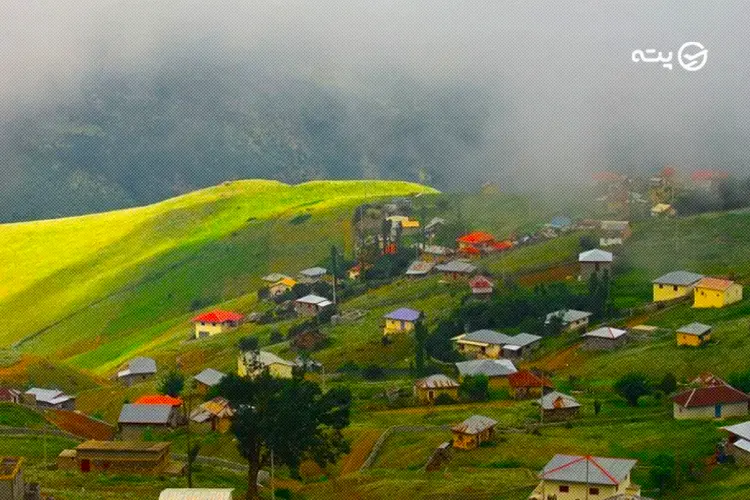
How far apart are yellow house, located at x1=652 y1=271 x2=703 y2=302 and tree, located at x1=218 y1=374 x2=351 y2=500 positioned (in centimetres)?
6711

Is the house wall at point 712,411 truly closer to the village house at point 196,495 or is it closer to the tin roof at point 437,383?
the tin roof at point 437,383

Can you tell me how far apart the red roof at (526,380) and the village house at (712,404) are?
19.1m

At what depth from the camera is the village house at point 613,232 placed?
178750 mm

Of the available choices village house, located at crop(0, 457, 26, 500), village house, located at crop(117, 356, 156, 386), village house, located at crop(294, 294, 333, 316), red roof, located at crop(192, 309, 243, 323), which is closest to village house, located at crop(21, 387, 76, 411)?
village house, located at crop(117, 356, 156, 386)

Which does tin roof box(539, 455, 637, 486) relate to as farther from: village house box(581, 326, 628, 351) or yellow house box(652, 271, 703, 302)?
yellow house box(652, 271, 703, 302)

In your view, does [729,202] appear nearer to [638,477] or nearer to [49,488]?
[638,477]

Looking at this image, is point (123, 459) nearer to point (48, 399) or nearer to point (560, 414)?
point (560, 414)

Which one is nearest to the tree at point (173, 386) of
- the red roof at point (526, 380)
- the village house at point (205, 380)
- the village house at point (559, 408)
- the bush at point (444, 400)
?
the village house at point (205, 380)

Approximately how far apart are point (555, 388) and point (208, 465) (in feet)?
107

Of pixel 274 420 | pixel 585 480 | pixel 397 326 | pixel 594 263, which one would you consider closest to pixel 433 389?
pixel 397 326

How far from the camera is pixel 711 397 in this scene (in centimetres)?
10056

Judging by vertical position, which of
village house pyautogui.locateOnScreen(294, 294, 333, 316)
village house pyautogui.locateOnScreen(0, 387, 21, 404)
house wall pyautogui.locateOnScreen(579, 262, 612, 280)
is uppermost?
house wall pyautogui.locateOnScreen(579, 262, 612, 280)

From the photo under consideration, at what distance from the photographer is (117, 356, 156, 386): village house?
156 meters

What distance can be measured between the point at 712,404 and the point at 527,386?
876 inches
